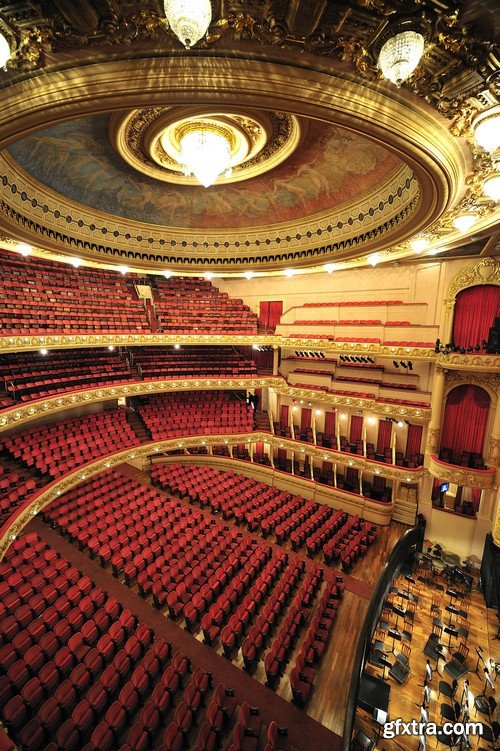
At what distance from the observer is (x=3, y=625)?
584cm

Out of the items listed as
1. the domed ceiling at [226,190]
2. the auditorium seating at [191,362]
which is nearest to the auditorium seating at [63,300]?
the auditorium seating at [191,362]

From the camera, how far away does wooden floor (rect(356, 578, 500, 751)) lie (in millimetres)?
5367

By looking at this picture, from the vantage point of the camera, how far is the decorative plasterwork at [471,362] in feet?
25.4

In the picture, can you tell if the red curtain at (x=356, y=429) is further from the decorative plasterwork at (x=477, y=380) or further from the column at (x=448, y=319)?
the column at (x=448, y=319)

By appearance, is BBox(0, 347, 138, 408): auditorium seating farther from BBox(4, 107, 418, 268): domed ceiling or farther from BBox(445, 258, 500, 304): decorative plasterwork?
BBox(445, 258, 500, 304): decorative plasterwork

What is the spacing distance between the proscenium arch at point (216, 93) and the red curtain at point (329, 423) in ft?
36.5

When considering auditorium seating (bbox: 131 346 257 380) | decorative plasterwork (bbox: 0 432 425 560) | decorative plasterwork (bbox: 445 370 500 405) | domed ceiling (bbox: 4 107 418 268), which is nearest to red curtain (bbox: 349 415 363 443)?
decorative plasterwork (bbox: 0 432 425 560)

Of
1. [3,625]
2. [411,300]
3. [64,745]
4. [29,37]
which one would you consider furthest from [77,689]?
[411,300]

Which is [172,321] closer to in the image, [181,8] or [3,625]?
[3,625]

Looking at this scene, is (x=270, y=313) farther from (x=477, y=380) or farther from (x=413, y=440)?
(x=477, y=380)

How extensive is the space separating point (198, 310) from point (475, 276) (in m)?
11.2

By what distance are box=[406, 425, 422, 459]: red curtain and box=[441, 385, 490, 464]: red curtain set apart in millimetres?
1724

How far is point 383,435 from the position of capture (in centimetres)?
1241

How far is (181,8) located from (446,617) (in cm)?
1129
